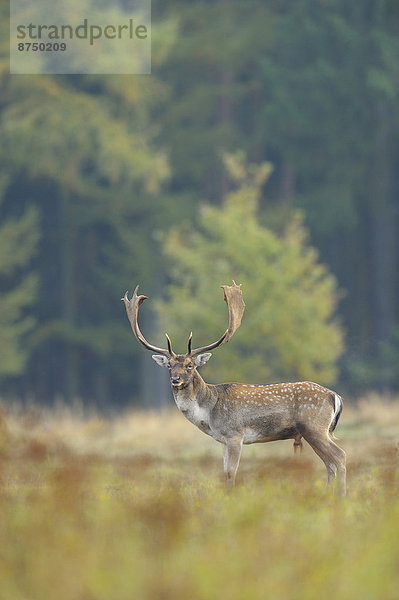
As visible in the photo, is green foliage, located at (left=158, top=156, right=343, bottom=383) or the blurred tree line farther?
the blurred tree line

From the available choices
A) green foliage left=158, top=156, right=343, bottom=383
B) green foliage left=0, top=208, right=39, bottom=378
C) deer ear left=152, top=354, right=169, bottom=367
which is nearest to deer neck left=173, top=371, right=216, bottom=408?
deer ear left=152, top=354, right=169, bottom=367

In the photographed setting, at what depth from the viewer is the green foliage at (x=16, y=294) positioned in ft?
120

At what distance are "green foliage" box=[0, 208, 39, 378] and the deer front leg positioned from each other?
2685 cm

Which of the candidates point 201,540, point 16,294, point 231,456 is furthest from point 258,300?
point 201,540

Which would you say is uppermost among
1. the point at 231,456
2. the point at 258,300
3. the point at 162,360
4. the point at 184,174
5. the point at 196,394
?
the point at 184,174

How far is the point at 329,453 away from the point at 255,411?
0.77 m

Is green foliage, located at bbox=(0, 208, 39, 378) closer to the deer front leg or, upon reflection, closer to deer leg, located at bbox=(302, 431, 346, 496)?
the deer front leg

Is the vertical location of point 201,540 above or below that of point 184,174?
below

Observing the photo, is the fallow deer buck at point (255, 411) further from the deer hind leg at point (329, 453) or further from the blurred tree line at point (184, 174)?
the blurred tree line at point (184, 174)

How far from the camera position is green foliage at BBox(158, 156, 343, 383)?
26.2 metres

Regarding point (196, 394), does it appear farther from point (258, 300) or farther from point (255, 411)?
point (258, 300)

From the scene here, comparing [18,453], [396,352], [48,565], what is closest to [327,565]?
[48,565]

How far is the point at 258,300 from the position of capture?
2633cm

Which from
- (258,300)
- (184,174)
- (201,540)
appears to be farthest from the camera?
(184,174)
